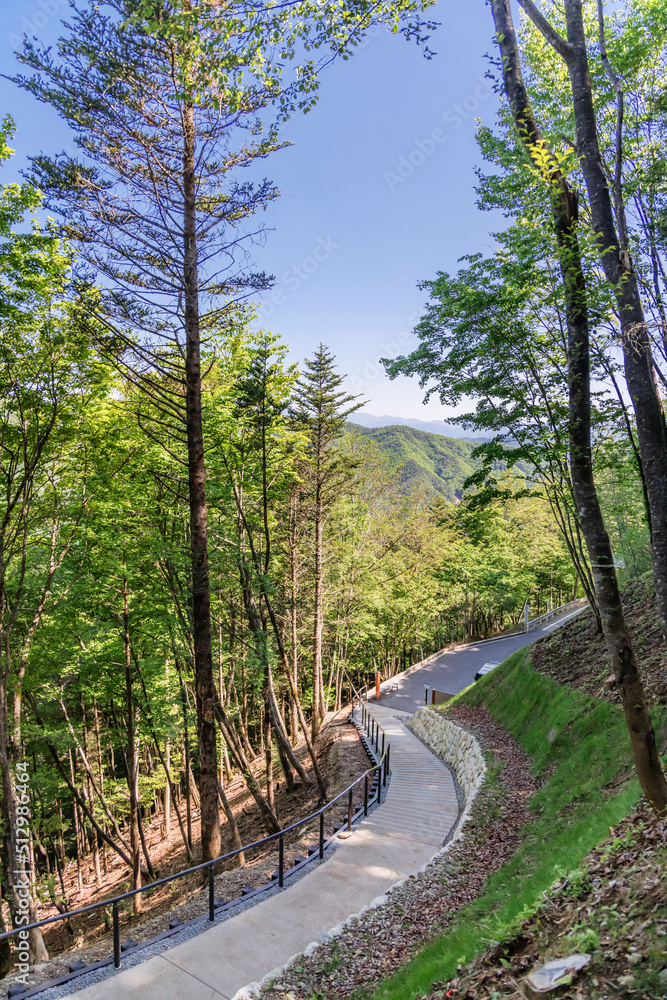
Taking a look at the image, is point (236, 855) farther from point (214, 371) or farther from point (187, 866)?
point (214, 371)

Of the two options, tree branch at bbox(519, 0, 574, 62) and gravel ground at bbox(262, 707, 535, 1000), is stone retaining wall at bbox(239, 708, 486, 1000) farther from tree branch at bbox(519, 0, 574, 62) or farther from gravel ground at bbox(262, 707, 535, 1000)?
tree branch at bbox(519, 0, 574, 62)

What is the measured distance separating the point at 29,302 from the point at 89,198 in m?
2.04

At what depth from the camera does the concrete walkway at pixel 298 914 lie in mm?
4605

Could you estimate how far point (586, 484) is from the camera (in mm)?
5266

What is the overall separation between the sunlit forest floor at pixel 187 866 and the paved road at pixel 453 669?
358 centimetres

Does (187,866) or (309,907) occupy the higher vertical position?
(309,907)

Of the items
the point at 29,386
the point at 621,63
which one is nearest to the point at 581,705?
the point at 621,63

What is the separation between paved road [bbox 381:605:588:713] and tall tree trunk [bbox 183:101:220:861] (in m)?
14.9

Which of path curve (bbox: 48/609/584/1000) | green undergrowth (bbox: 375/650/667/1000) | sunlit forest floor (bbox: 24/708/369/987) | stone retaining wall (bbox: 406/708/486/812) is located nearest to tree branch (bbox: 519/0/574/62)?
green undergrowth (bbox: 375/650/667/1000)

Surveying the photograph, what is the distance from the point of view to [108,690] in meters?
12.9

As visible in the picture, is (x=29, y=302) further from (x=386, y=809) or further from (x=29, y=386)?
(x=386, y=809)

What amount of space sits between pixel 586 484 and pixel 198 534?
5.23m

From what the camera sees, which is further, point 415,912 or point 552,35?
point 415,912

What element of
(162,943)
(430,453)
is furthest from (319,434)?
(430,453)
